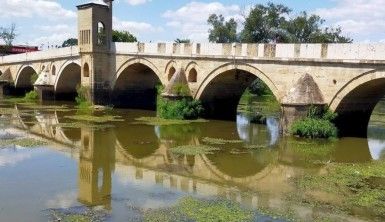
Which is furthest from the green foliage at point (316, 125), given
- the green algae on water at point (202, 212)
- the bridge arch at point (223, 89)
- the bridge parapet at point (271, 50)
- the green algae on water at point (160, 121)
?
the green algae on water at point (202, 212)

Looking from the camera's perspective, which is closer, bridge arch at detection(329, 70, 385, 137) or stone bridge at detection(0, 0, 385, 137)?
bridge arch at detection(329, 70, 385, 137)

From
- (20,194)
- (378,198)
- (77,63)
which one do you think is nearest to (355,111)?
(378,198)

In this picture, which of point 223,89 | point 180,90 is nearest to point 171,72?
point 180,90

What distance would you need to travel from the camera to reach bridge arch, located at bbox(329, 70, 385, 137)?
1625cm

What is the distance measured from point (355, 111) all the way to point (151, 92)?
15.2m

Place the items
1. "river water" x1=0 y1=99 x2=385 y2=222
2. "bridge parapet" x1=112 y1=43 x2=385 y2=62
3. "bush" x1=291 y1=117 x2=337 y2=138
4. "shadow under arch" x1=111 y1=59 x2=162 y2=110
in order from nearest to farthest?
1. "river water" x1=0 y1=99 x2=385 y2=222
2. "bridge parapet" x1=112 y1=43 x2=385 y2=62
3. "bush" x1=291 y1=117 x2=337 y2=138
4. "shadow under arch" x1=111 y1=59 x2=162 y2=110

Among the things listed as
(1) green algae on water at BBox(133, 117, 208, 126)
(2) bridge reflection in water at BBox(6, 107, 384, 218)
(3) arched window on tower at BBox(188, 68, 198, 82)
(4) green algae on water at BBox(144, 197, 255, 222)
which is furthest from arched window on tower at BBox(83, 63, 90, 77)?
(4) green algae on water at BBox(144, 197, 255, 222)

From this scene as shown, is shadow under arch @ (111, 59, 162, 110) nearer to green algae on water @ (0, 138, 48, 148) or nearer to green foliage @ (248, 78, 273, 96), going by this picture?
green algae on water @ (0, 138, 48, 148)

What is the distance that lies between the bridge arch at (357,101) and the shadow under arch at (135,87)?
40.2ft

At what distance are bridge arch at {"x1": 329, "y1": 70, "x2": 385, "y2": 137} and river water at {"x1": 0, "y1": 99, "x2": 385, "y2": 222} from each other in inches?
40.5

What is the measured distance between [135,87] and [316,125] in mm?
15245

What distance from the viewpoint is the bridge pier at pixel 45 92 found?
33469 millimetres

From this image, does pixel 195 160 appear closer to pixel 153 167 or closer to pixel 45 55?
pixel 153 167

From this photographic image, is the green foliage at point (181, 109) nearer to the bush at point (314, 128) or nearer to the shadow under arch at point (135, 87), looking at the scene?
the shadow under arch at point (135, 87)
